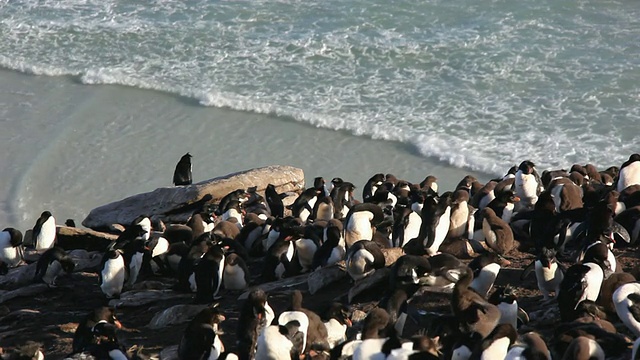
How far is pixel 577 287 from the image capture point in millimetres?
8430

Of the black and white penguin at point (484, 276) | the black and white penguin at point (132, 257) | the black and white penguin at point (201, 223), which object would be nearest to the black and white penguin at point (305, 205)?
the black and white penguin at point (201, 223)

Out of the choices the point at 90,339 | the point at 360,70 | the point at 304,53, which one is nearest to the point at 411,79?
the point at 360,70

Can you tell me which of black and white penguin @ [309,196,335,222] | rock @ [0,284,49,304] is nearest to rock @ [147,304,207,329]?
rock @ [0,284,49,304]

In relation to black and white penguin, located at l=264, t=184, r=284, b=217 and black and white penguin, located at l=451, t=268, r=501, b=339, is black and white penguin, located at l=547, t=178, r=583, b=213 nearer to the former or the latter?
black and white penguin, located at l=451, t=268, r=501, b=339

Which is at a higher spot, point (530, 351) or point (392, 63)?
point (530, 351)

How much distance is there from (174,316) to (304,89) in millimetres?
13384

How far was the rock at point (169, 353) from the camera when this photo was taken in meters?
8.92

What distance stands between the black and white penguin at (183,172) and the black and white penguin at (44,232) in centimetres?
342

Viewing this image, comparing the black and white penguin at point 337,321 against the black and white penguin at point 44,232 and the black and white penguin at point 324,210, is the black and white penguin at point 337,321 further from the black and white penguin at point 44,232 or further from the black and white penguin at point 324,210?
the black and white penguin at point 44,232

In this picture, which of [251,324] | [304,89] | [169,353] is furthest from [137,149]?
[251,324]

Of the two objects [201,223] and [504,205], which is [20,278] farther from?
[504,205]

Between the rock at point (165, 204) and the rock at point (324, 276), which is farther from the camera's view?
the rock at point (165, 204)

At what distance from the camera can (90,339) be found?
8.90m

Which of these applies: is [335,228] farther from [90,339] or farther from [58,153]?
[58,153]
